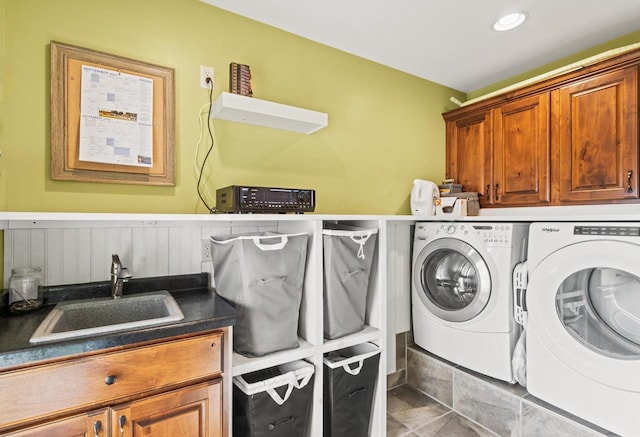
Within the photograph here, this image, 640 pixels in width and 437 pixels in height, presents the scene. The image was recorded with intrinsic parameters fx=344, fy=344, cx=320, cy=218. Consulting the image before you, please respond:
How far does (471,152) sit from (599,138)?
34.1 inches

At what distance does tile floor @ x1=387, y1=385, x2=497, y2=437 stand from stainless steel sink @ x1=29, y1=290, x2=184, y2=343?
150cm

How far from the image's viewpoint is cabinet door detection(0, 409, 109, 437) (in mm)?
1030

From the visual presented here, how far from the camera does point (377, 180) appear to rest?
8.55ft

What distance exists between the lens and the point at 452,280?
237cm

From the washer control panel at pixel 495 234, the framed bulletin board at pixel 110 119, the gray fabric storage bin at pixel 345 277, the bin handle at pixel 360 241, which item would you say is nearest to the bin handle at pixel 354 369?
the gray fabric storage bin at pixel 345 277

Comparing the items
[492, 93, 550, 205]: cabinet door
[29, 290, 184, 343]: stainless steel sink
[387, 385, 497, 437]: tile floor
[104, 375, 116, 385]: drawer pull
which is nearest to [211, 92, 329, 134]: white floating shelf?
[29, 290, 184, 343]: stainless steel sink

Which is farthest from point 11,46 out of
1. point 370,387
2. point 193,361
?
point 370,387

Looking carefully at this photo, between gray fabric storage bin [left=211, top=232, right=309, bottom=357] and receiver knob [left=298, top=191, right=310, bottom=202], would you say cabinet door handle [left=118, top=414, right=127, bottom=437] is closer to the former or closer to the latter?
gray fabric storage bin [left=211, top=232, right=309, bottom=357]

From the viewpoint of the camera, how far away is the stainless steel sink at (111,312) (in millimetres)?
1308

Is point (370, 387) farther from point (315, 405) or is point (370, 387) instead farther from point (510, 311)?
point (510, 311)

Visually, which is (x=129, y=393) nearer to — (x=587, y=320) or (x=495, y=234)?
(x=495, y=234)

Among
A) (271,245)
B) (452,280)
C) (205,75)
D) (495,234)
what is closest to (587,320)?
(495,234)

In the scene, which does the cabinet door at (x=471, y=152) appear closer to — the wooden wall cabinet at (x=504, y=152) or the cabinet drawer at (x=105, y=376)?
the wooden wall cabinet at (x=504, y=152)

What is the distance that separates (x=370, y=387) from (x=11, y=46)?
91.6 inches
